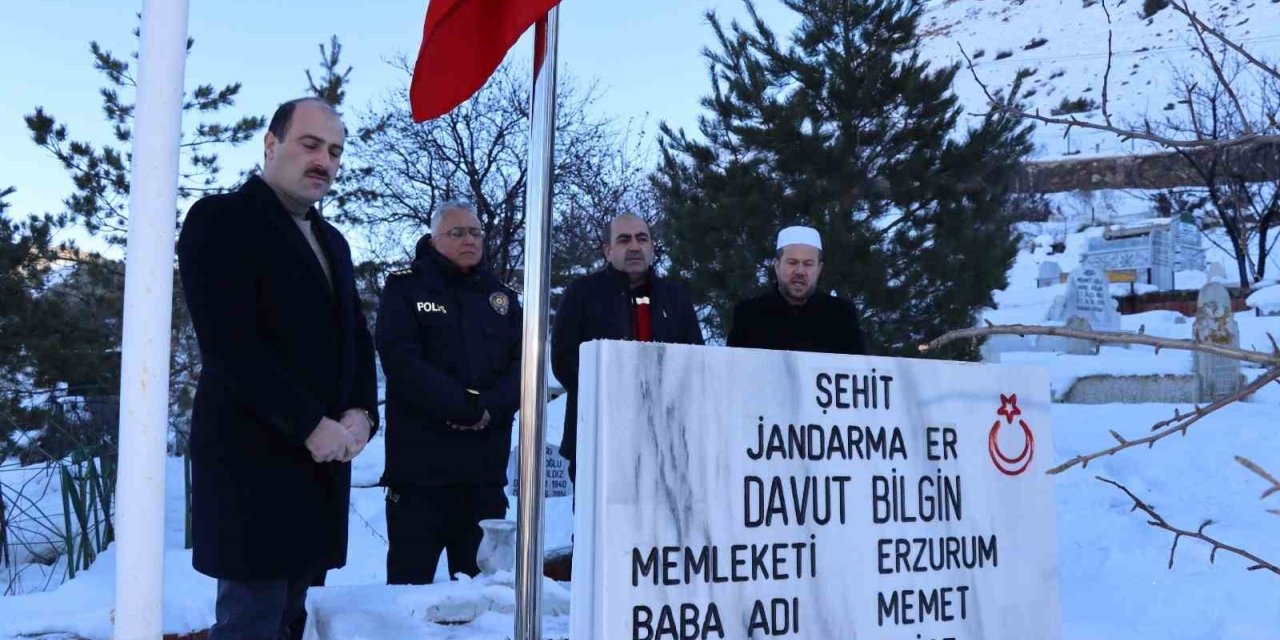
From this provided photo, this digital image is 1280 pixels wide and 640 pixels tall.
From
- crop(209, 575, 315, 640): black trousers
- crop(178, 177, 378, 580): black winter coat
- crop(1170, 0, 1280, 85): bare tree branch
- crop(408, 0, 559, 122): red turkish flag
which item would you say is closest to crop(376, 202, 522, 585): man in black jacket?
crop(178, 177, 378, 580): black winter coat

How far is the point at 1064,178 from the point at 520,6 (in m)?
55.7

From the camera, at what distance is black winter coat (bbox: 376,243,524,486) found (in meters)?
3.79

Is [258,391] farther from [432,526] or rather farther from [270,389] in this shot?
[432,526]

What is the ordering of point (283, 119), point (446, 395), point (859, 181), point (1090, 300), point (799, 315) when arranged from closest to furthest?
point (283, 119) < point (446, 395) < point (799, 315) < point (859, 181) < point (1090, 300)

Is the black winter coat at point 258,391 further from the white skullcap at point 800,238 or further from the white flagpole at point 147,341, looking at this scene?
the white skullcap at point 800,238

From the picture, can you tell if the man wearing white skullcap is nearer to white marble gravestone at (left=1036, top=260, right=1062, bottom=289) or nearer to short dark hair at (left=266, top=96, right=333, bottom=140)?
short dark hair at (left=266, top=96, right=333, bottom=140)

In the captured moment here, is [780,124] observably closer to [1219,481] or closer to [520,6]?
[1219,481]

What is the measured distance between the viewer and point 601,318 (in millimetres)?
4133

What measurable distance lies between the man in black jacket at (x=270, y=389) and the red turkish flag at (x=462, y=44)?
1.15ft

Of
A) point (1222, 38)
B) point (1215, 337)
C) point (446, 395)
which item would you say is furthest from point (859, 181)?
point (1222, 38)

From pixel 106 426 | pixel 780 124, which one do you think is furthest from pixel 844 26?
pixel 106 426

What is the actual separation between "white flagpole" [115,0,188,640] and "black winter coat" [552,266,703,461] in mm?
2066

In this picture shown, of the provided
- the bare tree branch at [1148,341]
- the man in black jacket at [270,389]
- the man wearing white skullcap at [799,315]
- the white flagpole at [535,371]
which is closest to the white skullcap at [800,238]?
the man wearing white skullcap at [799,315]

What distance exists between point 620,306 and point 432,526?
3.35ft
